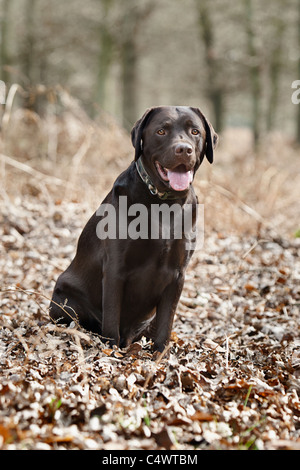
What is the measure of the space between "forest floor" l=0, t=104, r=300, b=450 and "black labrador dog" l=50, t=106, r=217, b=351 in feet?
0.99

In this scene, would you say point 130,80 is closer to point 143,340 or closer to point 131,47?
point 131,47

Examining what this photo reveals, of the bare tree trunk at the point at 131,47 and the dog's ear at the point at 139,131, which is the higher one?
the bare tree trunk at the point at 131,47

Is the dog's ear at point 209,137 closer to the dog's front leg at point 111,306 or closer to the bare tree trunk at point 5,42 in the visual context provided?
the dog's front leg at point 111,306

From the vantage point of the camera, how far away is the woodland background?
2.80 metres

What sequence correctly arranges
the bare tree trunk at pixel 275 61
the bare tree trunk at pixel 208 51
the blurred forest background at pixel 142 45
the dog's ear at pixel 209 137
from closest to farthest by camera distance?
1. the dog's ear at pixel 209 137
2. the blurred forest background at pixel 142 45
3. the bare tree trunk at pixel 208 51
4. the bare tree trunk at pixel 275 61

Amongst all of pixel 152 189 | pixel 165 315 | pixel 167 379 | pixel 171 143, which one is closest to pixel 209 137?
pixel 171 143

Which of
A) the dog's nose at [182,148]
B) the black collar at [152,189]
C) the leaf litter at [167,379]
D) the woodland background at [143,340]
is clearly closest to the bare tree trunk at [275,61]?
the woodland background at [143,340]

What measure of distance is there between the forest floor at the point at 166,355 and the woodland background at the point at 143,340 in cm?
1

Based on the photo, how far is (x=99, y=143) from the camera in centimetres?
953

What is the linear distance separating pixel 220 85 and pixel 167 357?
1600 centimetres

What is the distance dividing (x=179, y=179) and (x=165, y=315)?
100cm

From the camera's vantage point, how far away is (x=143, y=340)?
420 centimetres

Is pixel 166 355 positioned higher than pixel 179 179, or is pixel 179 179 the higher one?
pixel 179 179

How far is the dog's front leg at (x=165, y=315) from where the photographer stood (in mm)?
3848
